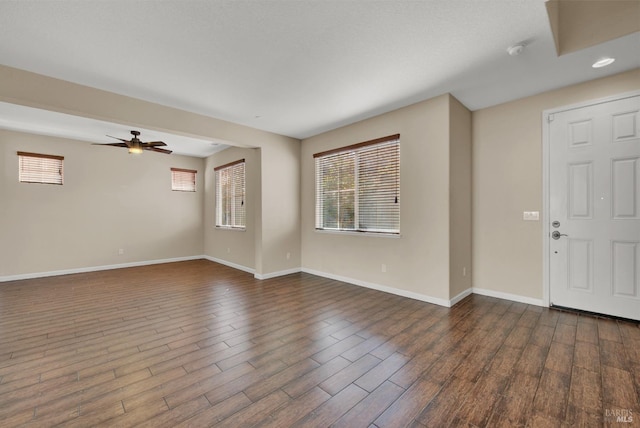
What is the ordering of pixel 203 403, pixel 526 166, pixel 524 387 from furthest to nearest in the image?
pixel 526 166 → pixel 524 387 → pixel 203 403

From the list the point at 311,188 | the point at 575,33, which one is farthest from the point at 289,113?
the point at 575,33

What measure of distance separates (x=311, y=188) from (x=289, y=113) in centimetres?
169

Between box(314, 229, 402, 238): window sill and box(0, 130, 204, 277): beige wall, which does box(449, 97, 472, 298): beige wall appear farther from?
box(0, 130, 204, 277): beige wall

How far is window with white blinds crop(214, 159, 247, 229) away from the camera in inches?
241

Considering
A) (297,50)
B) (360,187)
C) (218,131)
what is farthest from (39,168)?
(360,187)

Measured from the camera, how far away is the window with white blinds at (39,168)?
16.9 feet

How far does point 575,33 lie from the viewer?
252cm

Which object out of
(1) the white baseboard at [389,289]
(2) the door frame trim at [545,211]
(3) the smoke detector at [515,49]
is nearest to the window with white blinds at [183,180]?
(1) the white baseboard at [389,289]

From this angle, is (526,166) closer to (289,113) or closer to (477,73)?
(477,73)

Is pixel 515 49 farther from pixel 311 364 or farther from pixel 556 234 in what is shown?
pixel 311 364

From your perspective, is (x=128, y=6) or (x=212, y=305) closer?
(x=128, y=6)

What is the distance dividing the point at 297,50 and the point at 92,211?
19.9 feet

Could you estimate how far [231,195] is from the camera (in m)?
6.52

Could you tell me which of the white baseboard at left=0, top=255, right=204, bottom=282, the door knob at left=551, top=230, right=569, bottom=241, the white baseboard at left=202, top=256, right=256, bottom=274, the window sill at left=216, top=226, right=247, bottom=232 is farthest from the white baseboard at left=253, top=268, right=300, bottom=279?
the door knob at left=551, top=230, right=569, bottom=241
